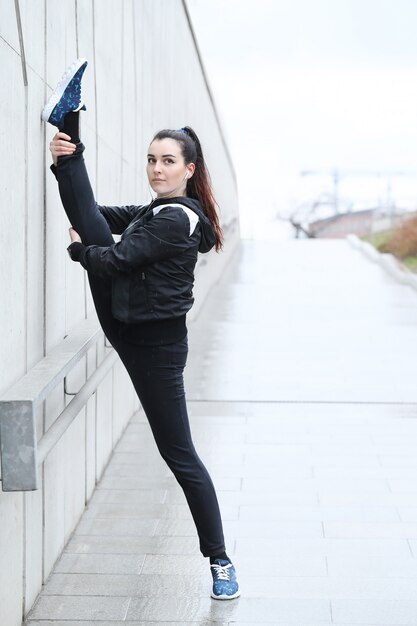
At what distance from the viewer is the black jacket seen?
135 inches

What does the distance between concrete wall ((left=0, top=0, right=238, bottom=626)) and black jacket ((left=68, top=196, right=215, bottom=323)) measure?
30 cm

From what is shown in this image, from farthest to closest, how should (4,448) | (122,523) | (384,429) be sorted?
(384,429), (122,523), (4,448)

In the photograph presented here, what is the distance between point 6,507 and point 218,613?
3.01ft

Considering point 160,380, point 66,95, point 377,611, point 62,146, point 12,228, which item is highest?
point 66,95

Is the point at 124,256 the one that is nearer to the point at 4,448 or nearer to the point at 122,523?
the point at 4,448

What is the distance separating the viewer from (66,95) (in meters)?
3.34

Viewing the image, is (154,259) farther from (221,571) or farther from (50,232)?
(221,571)

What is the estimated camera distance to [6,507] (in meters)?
3.40

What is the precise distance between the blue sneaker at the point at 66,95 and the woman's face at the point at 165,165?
1.16ft

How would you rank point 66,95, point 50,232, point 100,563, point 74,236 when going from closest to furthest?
point 66,95, point 74,236, point 50,232, point 100,563

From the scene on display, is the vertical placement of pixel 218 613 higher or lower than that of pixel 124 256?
lower

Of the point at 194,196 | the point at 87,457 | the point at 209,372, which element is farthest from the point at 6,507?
the point at 209,372

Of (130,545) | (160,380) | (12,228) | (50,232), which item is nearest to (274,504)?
(130,545)

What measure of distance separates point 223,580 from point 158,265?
1.22m
